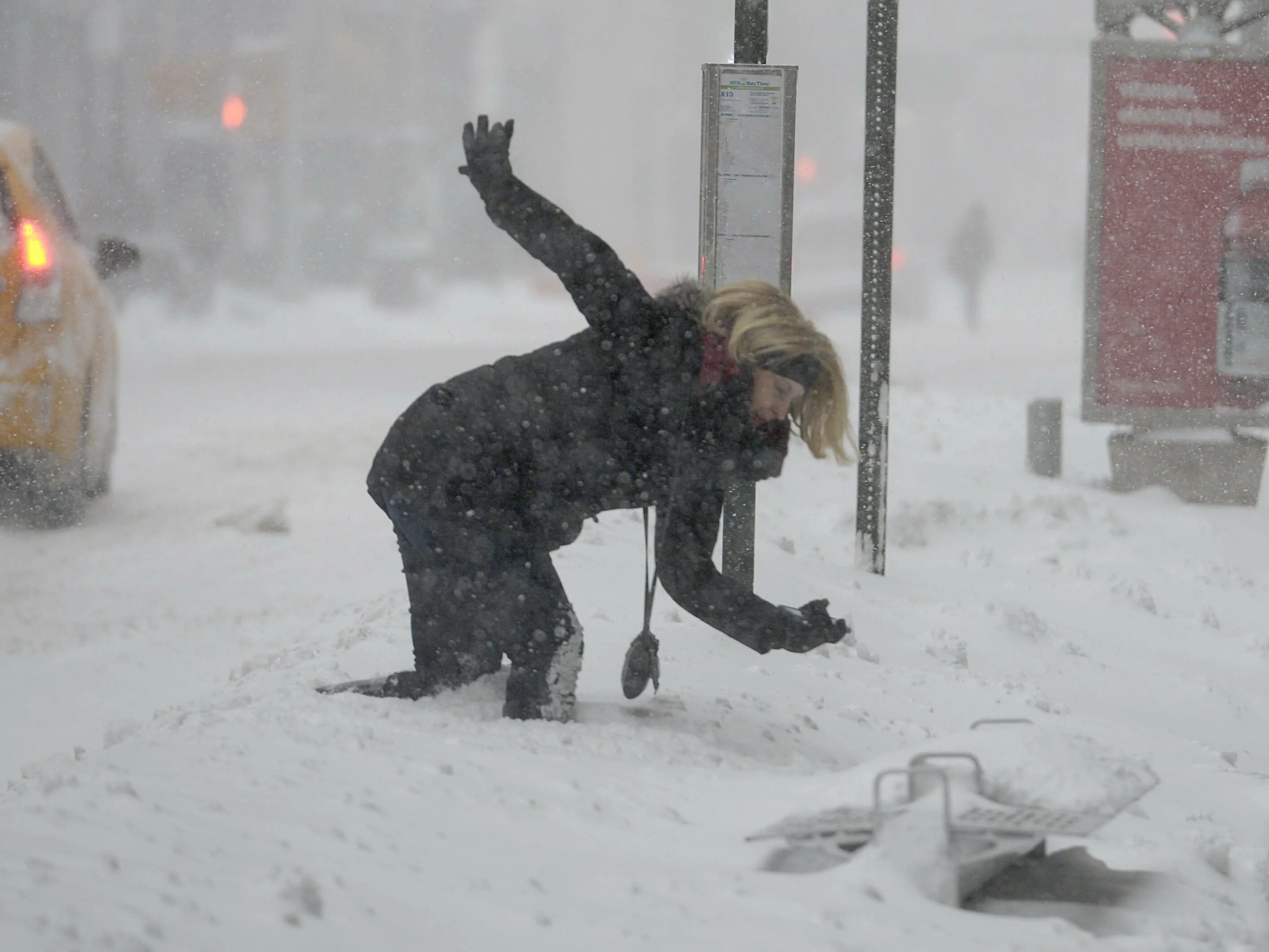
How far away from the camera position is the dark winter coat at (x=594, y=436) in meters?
2.91

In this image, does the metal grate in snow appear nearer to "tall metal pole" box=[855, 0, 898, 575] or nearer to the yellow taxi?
"tall metal pole" box=[855, 0, 898, 575]

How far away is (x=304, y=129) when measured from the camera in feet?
63.7

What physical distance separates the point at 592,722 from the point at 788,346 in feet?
3.04

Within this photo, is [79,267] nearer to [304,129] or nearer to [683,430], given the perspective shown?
[683,430]

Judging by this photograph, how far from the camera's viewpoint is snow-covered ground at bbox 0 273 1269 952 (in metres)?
1.88

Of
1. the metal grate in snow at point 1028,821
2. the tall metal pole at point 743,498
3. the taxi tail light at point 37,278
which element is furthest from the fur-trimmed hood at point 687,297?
the taxi tail light at point 37,278

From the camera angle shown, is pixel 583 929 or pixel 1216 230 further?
pixel 1216 230

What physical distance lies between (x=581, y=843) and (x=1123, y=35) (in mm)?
7706

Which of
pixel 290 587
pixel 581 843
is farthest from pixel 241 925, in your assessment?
pixel 290 587

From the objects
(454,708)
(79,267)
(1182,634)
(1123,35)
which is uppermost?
(1123,35)

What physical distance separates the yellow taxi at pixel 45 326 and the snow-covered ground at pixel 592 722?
22.0 inches

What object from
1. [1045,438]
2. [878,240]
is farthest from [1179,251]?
[878,240]

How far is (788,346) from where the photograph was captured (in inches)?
112

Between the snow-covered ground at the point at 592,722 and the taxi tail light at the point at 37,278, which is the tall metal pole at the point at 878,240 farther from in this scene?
the taxi tail light at the point at 37,278
